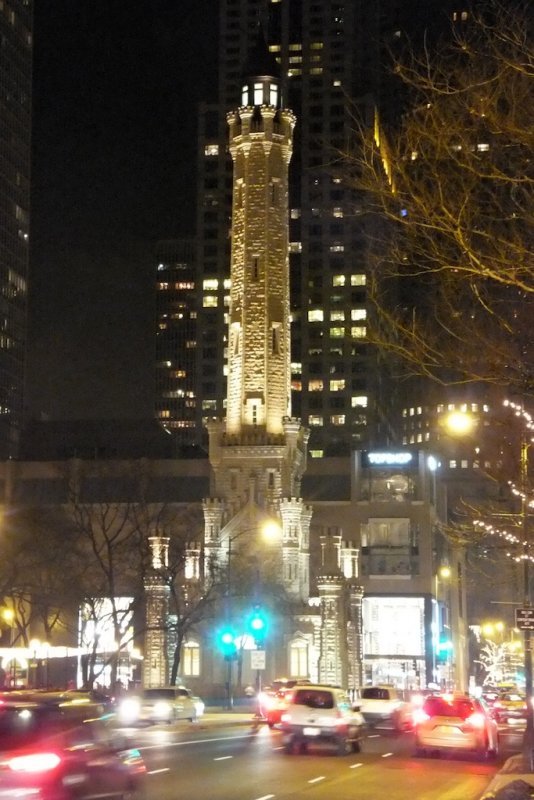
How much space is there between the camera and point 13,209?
166750mm

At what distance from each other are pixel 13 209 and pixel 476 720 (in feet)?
476

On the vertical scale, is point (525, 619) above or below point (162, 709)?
above

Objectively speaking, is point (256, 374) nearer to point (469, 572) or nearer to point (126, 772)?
point (469, 572)

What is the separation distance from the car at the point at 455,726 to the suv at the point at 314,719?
214 centimetres

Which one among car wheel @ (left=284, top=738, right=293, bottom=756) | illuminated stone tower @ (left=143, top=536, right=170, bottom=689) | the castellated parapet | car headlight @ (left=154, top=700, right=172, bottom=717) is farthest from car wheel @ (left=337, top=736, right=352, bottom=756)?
the castellated parapet

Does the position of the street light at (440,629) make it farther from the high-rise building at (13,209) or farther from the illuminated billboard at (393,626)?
the high-rise building at (13,209)

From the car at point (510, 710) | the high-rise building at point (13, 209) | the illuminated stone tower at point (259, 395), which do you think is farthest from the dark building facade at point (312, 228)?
the car at point (510, 710)

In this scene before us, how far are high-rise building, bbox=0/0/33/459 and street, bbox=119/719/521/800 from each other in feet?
431

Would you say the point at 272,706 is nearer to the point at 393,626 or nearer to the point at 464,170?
the point at 464,170

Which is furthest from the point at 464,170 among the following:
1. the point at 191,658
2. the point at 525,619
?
the point at 191,658

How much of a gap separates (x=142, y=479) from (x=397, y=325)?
71.3 metres

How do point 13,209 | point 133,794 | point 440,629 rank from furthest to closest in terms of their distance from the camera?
point 13,209 < point 440,629 < point 133,794

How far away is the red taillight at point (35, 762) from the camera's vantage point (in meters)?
14.6

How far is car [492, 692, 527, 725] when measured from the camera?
165ft
